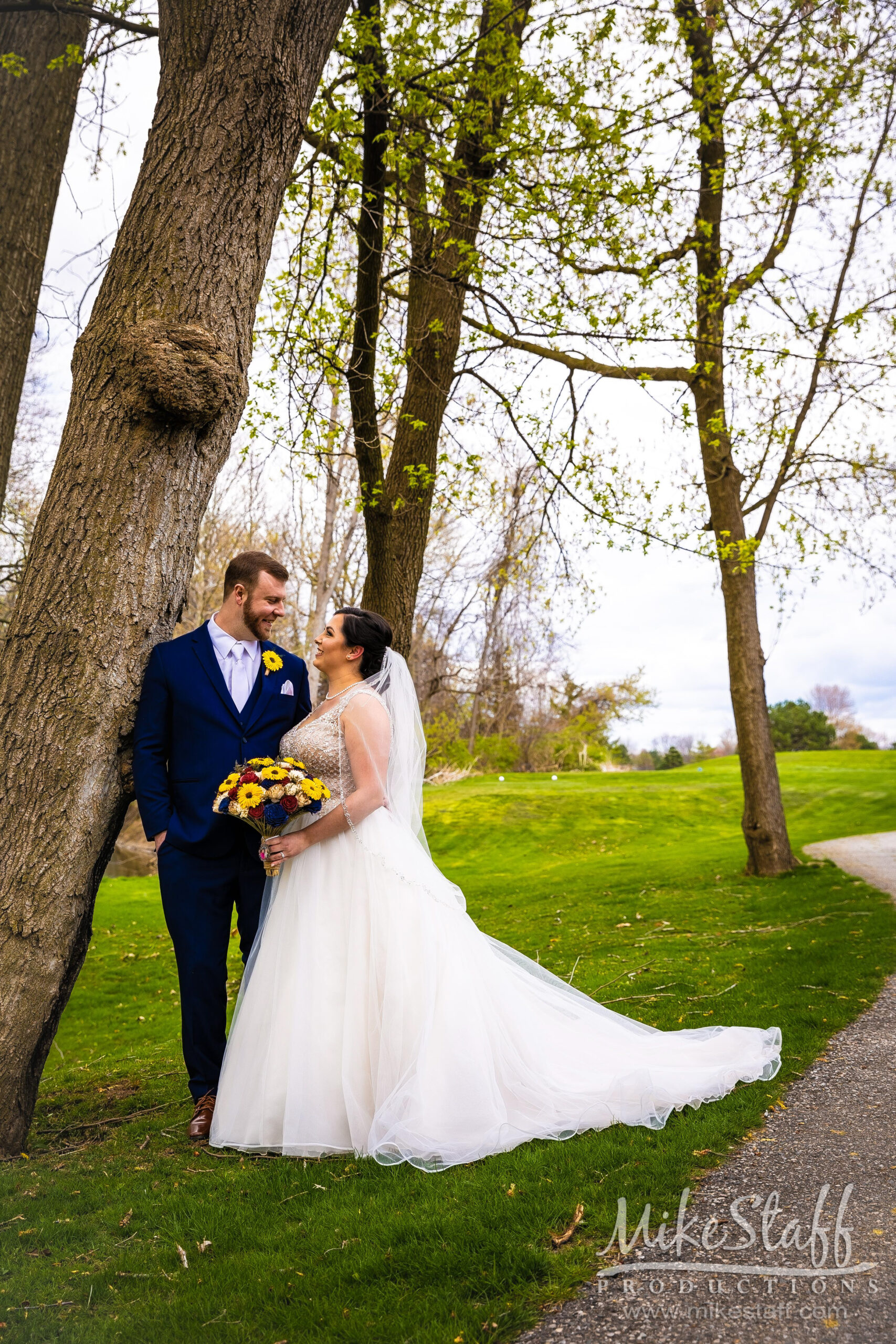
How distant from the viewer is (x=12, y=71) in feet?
19.8

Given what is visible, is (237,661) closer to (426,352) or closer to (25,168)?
(426,352)

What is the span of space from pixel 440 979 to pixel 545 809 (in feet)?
54.1

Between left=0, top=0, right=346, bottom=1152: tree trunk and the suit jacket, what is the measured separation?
0.34 feet

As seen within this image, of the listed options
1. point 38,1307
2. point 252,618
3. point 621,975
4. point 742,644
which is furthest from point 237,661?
point 742,644

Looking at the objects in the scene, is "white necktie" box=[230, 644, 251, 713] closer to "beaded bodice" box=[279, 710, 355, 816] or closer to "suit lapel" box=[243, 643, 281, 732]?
"suit lapel" box=[243, 643, 281, 732]

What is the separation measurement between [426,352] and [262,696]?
3.66m

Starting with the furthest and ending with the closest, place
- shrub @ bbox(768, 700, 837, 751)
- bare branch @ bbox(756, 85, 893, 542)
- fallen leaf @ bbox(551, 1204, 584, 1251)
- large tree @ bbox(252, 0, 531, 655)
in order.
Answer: shrub @ bbox(768, 700, 837, 751) < bare branch @ bbox(756, 85, 893, 542) < large tree @ bbox(252, 0, 531, 655) < fallen leaf @ bbox(551, 1204, 584, 1251)

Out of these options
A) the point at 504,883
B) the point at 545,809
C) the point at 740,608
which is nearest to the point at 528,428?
the point at 740,608

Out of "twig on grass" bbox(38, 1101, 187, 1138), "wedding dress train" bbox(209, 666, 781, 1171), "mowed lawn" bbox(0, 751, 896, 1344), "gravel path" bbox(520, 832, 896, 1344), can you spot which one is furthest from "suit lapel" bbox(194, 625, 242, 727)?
"gravel path" bbox(520, 832, 896, 1344)

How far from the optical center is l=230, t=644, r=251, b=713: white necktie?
184 inches

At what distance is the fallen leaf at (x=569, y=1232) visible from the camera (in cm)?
286

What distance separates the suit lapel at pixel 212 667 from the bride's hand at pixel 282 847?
2.05ft

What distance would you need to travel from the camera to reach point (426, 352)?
7078 mm

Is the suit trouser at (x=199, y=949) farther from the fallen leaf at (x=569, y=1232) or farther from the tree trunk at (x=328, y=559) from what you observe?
the tree trunk at (x=328, y=559)
